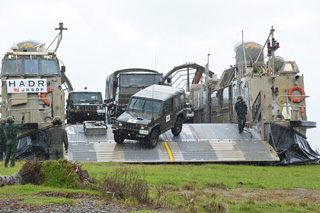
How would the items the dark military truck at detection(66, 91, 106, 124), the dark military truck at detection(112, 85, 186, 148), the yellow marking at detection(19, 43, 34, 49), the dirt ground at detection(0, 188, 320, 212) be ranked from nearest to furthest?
1. the dirt ground at detection(0, 188, 320, 212)
2. the dark military truck at detection(112, 85, 186, 148)
3. the yellow marking at detection(19, 43, 34, 49)
4. the dark military truck at detection(66, 91, 106, 124)

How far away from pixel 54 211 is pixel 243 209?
3.66m

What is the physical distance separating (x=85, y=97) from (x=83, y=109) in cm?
109

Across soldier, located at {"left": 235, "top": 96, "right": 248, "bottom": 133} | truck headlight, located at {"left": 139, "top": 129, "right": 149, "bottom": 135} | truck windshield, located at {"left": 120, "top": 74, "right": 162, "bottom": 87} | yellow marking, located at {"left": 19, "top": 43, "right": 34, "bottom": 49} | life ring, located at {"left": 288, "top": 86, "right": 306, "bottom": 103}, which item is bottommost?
truck headlight, located at {"left": 139, "top": 129, "right": 149, "bottom": 135}

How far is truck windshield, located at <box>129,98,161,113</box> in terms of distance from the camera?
21906mm

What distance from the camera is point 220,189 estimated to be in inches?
538

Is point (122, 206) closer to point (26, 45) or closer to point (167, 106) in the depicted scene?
point (167, 106)

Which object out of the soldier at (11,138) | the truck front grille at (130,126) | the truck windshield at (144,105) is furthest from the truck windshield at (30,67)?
the soldier at (11,138)

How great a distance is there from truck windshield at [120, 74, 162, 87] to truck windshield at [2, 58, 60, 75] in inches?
361

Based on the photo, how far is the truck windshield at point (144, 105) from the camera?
71.9 feet

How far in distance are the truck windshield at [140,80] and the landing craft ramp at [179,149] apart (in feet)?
27.0

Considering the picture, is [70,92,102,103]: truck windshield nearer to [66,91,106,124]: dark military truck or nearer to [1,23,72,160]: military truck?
[66,91,106,124]: dark military truck

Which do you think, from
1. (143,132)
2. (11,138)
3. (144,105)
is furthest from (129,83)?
(11,138)

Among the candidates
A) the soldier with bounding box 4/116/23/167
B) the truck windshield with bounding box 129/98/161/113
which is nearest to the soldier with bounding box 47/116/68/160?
the soldier with bounding box 4/116/23/167

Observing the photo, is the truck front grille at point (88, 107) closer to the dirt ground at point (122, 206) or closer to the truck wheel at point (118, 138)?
the truck wheel at point (118, 138)
